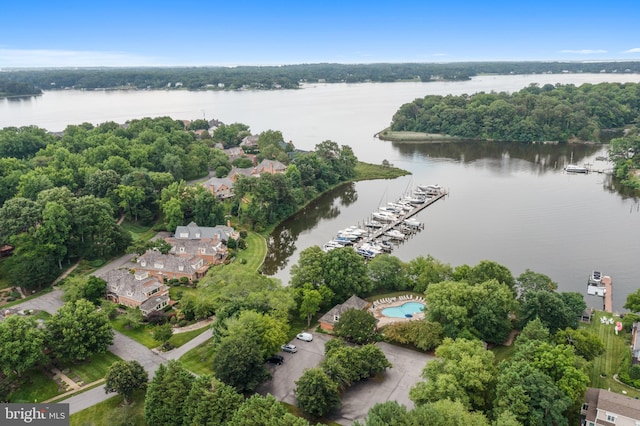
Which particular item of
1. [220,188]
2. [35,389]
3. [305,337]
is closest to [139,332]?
[35,389]

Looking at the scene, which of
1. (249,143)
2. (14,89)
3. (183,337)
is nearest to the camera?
(183,337)

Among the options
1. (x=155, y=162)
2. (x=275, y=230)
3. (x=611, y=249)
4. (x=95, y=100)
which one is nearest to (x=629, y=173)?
(x=611, y=249)

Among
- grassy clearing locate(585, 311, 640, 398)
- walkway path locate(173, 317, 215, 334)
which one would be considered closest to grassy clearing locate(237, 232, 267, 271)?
walkway path locate(173, 317, 215, 334)

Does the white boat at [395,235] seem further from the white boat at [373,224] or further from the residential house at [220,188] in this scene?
the residential house at [220,188]

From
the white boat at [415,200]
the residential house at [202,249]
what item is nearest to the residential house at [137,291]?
the residential house at [202,249]

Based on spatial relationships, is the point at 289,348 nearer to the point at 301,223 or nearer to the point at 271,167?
the point at 301,223

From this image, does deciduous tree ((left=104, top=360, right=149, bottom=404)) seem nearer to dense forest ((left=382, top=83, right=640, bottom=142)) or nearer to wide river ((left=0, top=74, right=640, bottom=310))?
wide river ((left=0, top=74, right=640, bottom=310))

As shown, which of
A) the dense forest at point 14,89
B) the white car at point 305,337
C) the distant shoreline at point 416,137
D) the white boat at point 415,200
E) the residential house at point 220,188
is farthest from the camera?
the dense forest at point 14,89
